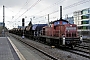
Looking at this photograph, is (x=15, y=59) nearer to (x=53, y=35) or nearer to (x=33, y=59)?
(x=33, y=59)

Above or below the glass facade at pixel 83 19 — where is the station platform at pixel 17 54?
below

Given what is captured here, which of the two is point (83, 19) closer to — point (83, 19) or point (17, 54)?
point (83, 19)

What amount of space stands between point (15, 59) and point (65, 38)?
376 inches

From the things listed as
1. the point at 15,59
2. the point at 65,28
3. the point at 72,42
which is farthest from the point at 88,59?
the point at 65,28

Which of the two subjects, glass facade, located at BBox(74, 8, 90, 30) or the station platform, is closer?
the station platform

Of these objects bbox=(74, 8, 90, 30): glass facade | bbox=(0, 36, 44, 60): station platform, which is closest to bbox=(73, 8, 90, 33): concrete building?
bbox=(74, 8, 90, 30): glass facade

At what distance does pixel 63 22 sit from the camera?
25078 millimetres

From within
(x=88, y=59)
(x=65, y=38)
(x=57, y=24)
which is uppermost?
(x=57, y=24)

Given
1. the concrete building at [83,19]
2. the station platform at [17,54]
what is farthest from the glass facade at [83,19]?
the station platform at [17,54]

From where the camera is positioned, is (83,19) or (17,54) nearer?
(17,54)

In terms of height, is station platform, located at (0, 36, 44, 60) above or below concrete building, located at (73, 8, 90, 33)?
below

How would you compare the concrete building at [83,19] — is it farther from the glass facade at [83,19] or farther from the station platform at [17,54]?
the station platform at [17,54]

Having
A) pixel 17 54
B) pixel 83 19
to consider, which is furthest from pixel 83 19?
pixel 17 54

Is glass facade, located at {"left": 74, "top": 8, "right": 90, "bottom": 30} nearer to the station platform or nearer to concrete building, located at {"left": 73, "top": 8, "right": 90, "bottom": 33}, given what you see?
concrete building, located at {"left": 73, "top": 8, "right": 90, "bottom": 33}
